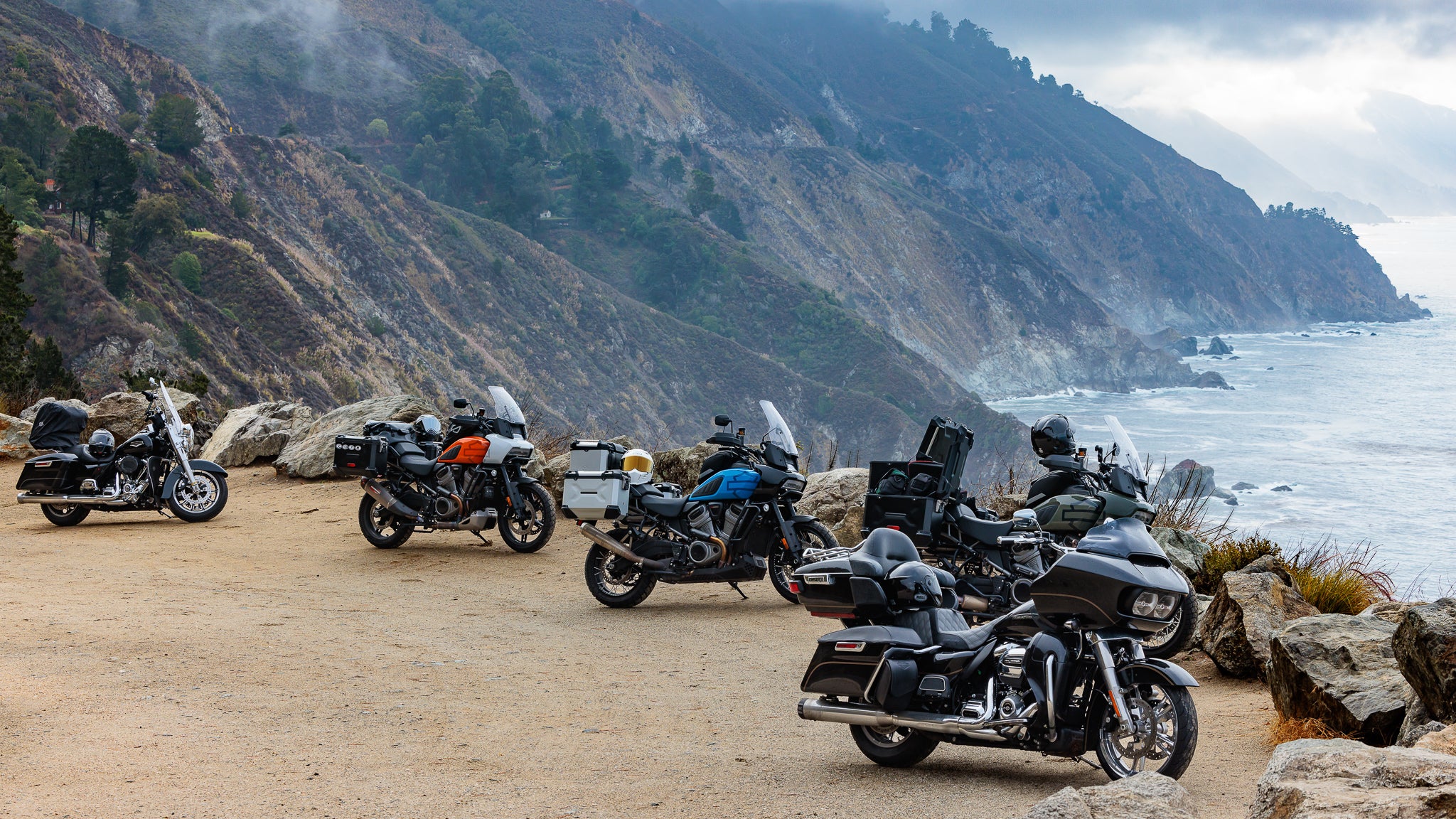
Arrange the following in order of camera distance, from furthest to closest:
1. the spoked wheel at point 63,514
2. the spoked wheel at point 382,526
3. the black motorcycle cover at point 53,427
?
the black motorcycle cover at point 53,427, the spoked wheel at point 63,514, the spoked wheel at point 382,526

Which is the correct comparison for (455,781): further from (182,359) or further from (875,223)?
(875,223)

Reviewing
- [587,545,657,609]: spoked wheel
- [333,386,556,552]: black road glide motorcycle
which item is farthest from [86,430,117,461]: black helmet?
[587,545,657,609]: spoked wheel

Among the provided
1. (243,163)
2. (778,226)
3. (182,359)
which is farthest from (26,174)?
(778,226)

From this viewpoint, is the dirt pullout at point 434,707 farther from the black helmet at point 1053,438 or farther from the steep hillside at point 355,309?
the steep hillside at point 355,309

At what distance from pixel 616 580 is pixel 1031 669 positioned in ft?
17.0

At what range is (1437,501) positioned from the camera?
71562mm

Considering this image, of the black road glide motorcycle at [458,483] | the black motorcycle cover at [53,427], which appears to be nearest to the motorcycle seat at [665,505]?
the black road glide motorcycle at [458,483]

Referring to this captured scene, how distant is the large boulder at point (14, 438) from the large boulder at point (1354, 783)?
56.5 ft

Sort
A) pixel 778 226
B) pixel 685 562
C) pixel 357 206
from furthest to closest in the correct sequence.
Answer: pixel 778 226 < pixel 357 206 < pixel 685 562

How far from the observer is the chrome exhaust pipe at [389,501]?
458 inches

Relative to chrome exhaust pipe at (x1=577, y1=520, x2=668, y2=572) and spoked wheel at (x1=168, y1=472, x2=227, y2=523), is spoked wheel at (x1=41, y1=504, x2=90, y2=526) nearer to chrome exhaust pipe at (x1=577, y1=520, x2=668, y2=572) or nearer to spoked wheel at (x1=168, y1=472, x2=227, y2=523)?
spoked wheel at (x1=168, y1=472, x2=227, y2=523)

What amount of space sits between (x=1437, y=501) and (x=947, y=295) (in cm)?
7742

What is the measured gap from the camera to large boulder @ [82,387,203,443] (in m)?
17.6

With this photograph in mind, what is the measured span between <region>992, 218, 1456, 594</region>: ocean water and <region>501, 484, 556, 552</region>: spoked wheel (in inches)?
331
